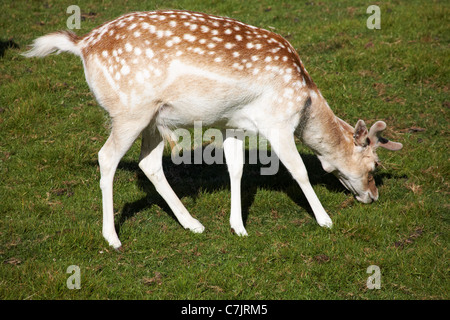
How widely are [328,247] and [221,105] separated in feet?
5.39

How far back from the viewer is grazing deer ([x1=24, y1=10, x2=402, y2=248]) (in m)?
4.58

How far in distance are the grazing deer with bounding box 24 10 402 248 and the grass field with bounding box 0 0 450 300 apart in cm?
35

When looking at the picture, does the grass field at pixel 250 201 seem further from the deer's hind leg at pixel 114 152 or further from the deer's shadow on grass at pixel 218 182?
the deer's hind leg at pixel 114 152

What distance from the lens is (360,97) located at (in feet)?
24.8

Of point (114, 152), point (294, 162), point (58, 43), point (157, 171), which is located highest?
point (58, 43)

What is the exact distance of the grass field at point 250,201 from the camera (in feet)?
14.1

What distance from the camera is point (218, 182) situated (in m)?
6.05

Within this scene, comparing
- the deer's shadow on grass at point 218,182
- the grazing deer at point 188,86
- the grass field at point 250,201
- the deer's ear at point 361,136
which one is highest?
the grazing deer at point 188,86

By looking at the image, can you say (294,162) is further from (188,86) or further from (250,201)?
(188,86)

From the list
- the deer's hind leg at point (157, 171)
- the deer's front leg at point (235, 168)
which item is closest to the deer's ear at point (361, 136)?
the deer's front leg at point (235, 168)

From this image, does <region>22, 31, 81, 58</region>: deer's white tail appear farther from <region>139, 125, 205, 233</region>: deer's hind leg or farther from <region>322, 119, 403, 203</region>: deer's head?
<region>322, 119, 403, 203</region>: deer's head

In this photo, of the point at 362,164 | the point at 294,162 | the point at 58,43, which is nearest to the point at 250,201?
the point at 294,162

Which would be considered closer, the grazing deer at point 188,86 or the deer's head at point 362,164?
the grazing deer at point 188,86

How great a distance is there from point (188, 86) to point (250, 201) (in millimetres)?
1680
